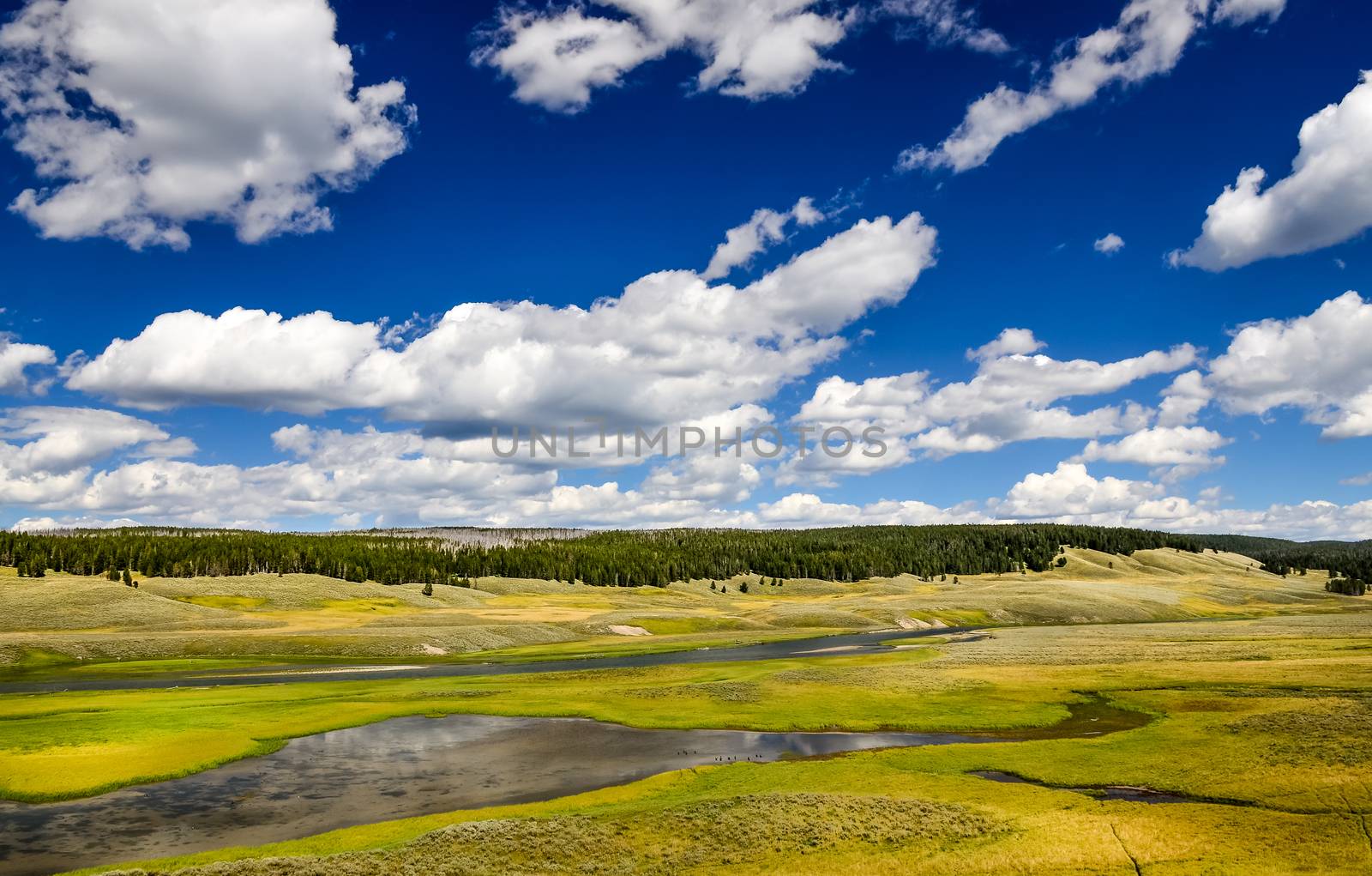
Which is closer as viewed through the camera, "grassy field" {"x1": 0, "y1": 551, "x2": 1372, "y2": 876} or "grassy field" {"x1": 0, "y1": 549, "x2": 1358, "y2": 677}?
"grassy field" {"x1": 0, "y1": 551, "x2": 1372, "y2": 876}

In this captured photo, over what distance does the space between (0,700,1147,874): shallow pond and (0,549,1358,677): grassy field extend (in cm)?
5296

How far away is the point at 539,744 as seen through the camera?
45.3 m

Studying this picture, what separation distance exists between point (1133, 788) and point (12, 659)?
10923 centimetres

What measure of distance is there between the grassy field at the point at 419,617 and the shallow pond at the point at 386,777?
52960 mm

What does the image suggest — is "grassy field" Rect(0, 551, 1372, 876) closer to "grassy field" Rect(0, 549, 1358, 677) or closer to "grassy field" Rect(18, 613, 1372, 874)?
"grassy field" Rect(18, 613, 1372, 874)

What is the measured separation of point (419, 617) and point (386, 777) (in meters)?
107

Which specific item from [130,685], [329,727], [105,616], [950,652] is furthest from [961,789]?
[105,616]

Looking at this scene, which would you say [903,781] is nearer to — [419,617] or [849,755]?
[849,755]

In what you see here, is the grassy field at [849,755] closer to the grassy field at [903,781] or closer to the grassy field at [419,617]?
the grassy field at [903,781]

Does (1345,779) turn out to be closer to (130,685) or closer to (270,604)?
(130,685)

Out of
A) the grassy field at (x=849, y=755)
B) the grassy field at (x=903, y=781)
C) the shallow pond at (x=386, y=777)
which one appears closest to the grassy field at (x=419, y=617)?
the grassy field at (x=849, y=755)

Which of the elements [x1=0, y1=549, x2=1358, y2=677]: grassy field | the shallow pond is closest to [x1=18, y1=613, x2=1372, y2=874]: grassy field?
the shallow pond

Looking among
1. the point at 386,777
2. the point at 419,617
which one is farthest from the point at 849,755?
the point at 419,617

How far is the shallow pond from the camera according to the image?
29.9 meters
